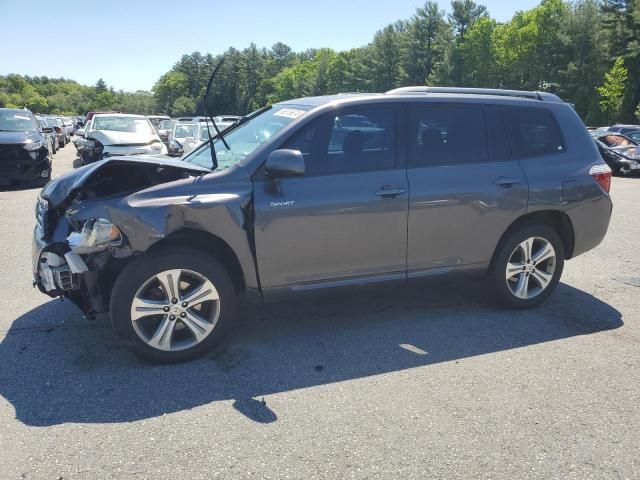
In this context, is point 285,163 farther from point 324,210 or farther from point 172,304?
point 172,304

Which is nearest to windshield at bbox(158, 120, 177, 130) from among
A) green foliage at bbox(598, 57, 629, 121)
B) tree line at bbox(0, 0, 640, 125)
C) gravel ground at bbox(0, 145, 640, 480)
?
tree line at bbox(0, 0, 640, 125)

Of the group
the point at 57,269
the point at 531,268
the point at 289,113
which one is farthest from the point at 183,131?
the point at 531,268

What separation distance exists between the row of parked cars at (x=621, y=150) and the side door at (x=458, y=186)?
49.6 ft

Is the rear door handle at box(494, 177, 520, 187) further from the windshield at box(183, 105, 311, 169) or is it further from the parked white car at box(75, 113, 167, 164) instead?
the parked white car at box(75, 113, 167, 164)

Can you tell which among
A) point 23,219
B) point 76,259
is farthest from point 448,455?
point 23,219

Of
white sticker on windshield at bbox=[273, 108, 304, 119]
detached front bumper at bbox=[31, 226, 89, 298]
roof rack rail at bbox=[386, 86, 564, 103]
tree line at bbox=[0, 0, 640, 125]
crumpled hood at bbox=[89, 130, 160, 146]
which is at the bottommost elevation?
detached front bumper at bbox=[31, 226, 89, 298]

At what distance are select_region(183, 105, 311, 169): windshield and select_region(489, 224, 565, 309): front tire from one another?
2.15 meters

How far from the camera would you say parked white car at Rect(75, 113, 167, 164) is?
13495mm

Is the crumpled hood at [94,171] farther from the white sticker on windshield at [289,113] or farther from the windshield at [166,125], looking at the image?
the windshield at [166,125]

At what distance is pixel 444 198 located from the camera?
4.35m

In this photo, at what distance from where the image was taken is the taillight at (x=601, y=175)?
4945mm

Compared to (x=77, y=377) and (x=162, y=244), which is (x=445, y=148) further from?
(x=77, y=377)

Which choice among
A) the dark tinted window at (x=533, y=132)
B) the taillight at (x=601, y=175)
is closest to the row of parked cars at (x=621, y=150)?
the taillight at (x=601, y=175)

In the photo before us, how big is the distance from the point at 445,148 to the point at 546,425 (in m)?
2.30
